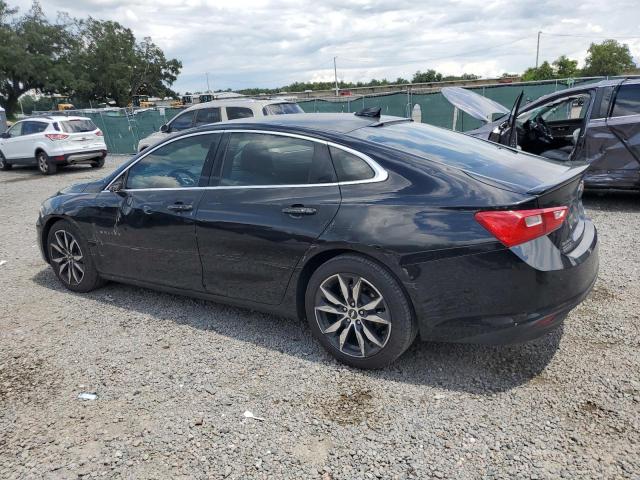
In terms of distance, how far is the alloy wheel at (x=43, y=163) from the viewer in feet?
50.0

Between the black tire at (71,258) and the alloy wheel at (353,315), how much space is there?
2563 millimetres

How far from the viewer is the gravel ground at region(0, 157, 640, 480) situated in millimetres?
2498

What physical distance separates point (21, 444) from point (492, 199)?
2969 millimetres

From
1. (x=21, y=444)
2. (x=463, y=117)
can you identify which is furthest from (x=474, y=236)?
(x=463, y=117)

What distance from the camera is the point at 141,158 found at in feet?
14.3

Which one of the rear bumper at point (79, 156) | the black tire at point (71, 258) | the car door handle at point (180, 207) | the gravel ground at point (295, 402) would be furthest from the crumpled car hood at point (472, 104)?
the rear bumper at point (79, 156)

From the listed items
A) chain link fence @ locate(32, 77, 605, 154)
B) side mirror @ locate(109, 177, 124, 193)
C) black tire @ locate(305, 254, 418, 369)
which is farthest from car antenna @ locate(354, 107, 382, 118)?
chain link fence @ locate(32, 77, 605, 154)

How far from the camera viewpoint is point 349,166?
3273 mm

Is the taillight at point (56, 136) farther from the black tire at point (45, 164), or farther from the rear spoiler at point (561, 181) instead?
the rear spoiler at point (561, 181)

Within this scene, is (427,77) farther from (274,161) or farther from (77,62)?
(274,161)

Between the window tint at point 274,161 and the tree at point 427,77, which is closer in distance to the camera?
the window tint at point 274,161

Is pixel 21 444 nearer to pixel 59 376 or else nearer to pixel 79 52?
pixel 59 376

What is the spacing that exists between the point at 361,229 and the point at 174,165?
191 centimetres

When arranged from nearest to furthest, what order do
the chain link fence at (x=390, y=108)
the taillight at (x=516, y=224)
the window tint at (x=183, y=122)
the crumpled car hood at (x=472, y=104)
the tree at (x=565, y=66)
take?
the taillight at (x=516, y=224) < the crumpled car hood at (x=472, y=104) < the window tint at (x=183, y=122) < the chain link fence at (x=390, y=108) < the tree at (x=565, y=66)
